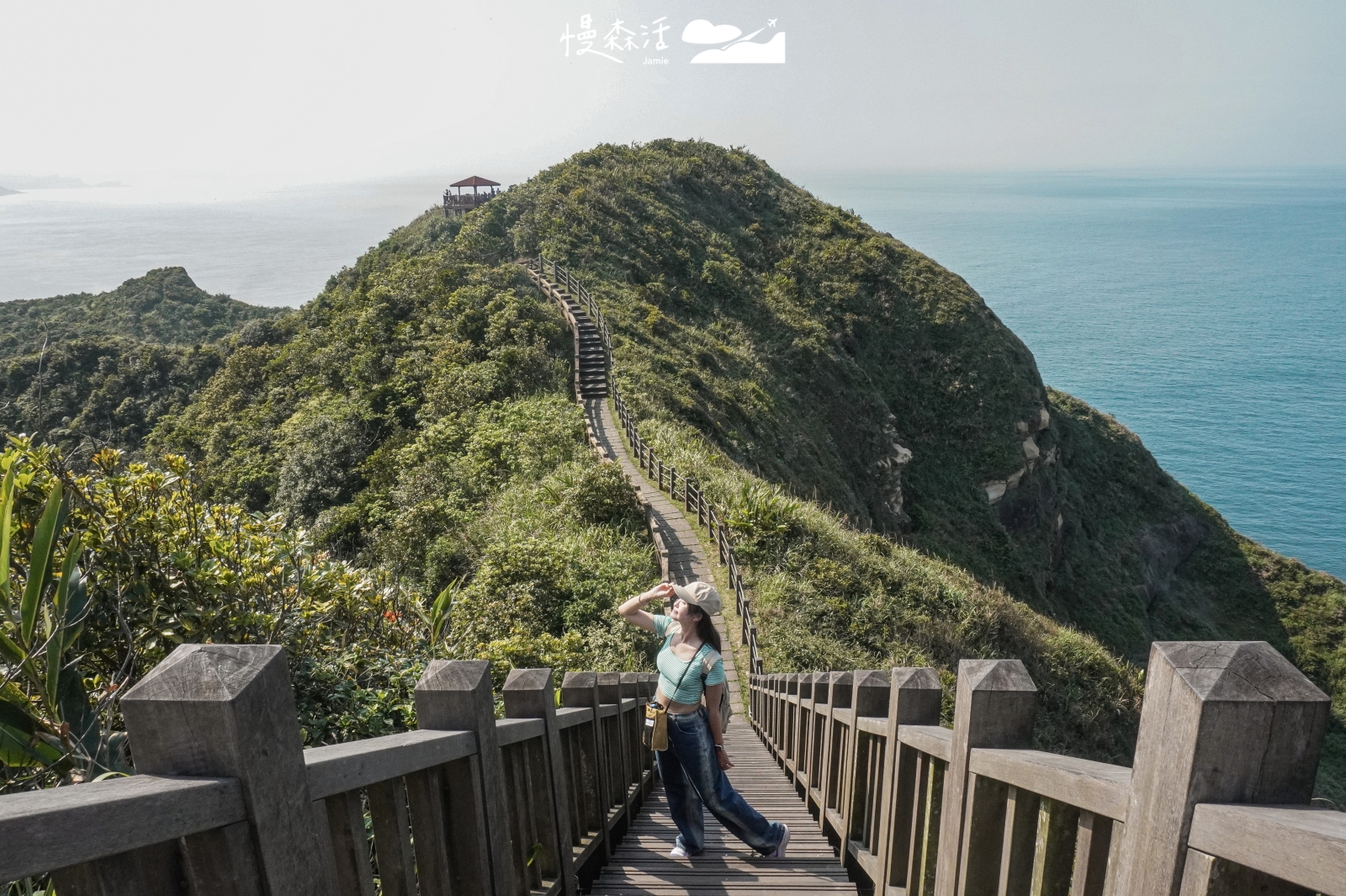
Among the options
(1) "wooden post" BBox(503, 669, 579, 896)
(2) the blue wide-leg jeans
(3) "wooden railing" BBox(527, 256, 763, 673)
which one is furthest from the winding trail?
(3) "wooden railing" BBox(527, 256, 763, 673)

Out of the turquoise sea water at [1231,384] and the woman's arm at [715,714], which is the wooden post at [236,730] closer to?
the woman's arm at [715,714]

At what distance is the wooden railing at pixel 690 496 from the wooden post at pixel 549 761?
961cm

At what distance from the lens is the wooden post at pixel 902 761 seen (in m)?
3.33

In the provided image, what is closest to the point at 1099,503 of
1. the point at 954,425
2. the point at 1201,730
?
the point at 954,425

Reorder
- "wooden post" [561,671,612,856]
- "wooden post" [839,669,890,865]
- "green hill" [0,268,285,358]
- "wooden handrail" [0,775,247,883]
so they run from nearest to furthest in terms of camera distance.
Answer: "wooden handrail" [0,775,247,883] < "wooden post" [839,669,890,865] < "wooden post" [561,671,612,856] < "green hill" [0,268,285,358]

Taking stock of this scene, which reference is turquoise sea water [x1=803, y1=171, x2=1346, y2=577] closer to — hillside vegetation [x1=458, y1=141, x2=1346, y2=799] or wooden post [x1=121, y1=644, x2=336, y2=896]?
hillside vegetation [x1=458, y1=141, x2=1346, y2=799]

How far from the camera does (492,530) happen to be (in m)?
16.6

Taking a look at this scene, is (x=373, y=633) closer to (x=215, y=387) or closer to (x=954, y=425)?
(x=215, y=387)

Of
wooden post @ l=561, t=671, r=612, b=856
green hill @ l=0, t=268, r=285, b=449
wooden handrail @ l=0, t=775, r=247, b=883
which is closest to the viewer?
wooden handrail @ l=0, t=775, r=247, b=883

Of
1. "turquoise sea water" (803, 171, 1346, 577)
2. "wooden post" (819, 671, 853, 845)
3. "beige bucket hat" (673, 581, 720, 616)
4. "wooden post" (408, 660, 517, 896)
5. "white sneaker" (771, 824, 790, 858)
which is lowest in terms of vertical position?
"turquoise sea water" (803, 171, 1346, 577)

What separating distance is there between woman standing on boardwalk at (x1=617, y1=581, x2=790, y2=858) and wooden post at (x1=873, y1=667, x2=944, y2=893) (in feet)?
4.48

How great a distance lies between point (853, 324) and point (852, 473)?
13167 mm

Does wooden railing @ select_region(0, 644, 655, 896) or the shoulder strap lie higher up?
wooden railing @ select_region(0, 644, 655, 896)

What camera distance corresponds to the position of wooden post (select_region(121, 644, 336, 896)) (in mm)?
1486
